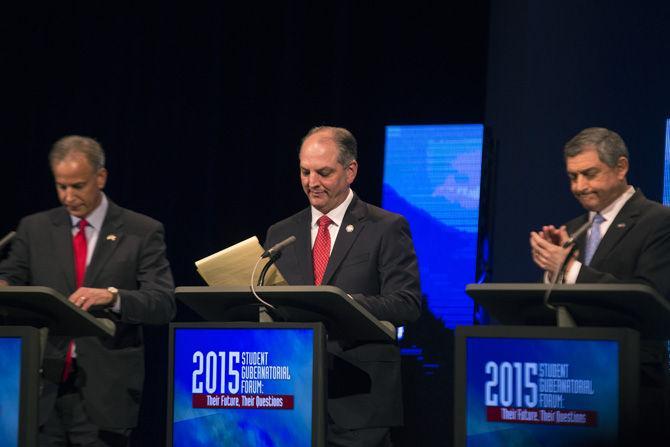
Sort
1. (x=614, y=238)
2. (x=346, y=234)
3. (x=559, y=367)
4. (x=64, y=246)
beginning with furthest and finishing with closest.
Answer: (x=64, y=246), (x=346, y=234), (x=614, y=238), (x=559, y=367)

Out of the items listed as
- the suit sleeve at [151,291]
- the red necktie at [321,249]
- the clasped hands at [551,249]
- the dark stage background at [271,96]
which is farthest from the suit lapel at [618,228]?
the suit sleeve at [151,291]

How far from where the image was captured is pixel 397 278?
3.72m

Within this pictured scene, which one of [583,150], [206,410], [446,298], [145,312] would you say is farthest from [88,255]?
[446,298]

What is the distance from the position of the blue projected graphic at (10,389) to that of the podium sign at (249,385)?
53 centimetres

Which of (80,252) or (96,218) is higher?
(96,218)

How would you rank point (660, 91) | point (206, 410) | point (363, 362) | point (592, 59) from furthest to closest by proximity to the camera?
point (592, 59) → point (660, 91) → point (363, 362) → point (206, 410)

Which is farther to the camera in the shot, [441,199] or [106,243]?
[441,199]

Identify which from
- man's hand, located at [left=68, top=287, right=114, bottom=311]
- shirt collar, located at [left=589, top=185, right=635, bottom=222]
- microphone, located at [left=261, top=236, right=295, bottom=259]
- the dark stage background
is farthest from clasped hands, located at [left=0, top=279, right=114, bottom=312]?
the dark stage background

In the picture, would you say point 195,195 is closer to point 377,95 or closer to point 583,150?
point 377,95

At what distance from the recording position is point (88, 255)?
411 centimetres

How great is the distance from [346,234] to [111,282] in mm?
989

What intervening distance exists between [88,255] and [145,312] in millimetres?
412

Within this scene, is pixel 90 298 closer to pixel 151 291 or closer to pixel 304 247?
pixel 151 291

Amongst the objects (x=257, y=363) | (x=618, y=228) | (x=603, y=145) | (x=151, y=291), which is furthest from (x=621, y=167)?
(x=151, y=291)
